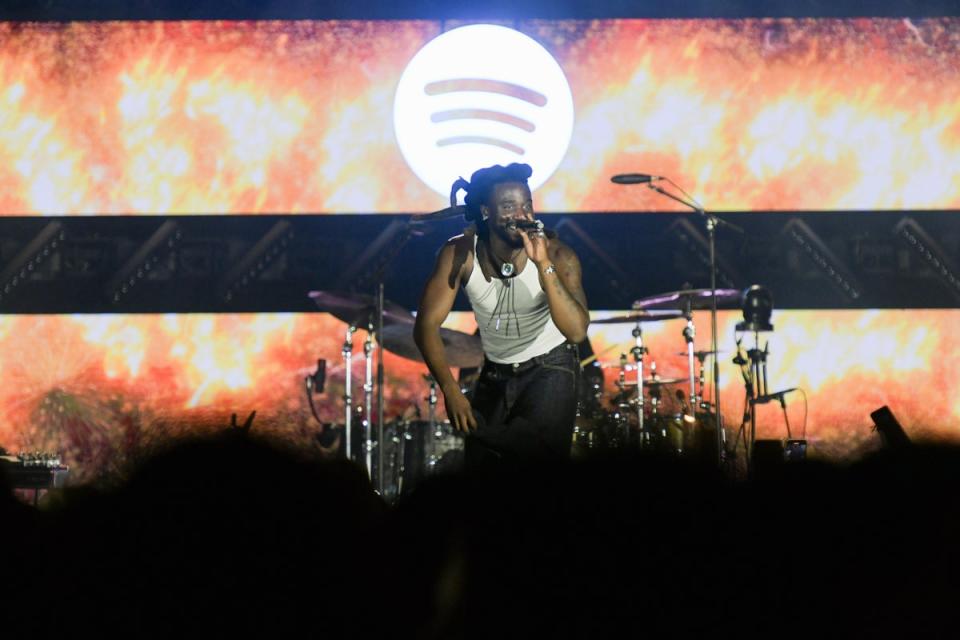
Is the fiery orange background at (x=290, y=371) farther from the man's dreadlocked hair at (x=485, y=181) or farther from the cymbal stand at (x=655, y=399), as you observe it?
the man's dreadlocked hair at (x=485, y=181)

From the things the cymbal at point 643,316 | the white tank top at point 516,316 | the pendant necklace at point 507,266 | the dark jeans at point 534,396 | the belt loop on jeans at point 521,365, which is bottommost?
the dark jeans at point 534,396

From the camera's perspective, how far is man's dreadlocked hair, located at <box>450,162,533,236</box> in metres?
4.51

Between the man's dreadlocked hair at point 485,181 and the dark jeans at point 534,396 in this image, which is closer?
the dark jeans at point 534,396

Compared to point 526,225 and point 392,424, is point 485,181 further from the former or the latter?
point 392,424

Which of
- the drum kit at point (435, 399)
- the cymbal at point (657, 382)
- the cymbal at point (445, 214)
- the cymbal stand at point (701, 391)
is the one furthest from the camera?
the cymbal at point (657, 382)

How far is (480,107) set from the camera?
8.20 metres

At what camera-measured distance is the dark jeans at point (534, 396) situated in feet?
14.2

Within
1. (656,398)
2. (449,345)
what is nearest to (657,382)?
(656,398)

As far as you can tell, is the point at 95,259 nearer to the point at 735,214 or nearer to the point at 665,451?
the point at 735,214

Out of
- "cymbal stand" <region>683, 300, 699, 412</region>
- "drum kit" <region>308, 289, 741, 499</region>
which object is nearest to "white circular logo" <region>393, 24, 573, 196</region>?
"drum kit" <region>308, 289, 741, 499</region>

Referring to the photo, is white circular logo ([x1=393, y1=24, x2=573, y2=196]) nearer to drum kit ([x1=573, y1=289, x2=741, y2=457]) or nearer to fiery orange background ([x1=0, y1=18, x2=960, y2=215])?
fiery orange background ([x1=0, y1=18, x2=960, y2=215])

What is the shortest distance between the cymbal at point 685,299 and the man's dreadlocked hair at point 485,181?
3057mm

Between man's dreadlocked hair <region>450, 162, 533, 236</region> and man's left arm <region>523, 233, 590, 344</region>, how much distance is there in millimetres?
312

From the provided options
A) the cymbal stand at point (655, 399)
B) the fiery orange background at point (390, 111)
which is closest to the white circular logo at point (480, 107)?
the fiery orange background at point (390, 111)
